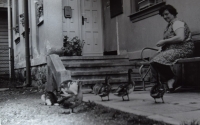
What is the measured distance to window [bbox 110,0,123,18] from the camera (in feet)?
31.4

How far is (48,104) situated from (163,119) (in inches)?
110

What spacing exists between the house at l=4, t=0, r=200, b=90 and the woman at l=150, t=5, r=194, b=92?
0.72 metres

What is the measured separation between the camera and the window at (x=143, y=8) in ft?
24.8

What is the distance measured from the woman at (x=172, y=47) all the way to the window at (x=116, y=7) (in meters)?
3.80

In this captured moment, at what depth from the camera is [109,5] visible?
10.7 meters

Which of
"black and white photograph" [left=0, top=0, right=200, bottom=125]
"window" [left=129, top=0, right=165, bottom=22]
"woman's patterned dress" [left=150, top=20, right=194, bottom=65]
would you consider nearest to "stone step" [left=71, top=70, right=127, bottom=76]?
"black and white photograph" [left=0, top=0, right=200, bottom=125]

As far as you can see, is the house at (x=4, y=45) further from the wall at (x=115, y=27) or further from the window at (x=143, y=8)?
the window at (x=143, y=8)

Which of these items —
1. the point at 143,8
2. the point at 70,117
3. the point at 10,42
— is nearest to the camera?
the point at 70,117

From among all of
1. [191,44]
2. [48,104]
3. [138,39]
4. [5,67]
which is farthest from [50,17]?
[5,67]

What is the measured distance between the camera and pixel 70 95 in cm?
427

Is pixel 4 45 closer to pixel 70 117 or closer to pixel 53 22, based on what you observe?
pixel 53 22

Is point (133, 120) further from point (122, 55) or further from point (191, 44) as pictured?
point (122, 55)

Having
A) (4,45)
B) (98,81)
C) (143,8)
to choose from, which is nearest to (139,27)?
(143,8)

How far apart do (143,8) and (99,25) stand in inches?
111
